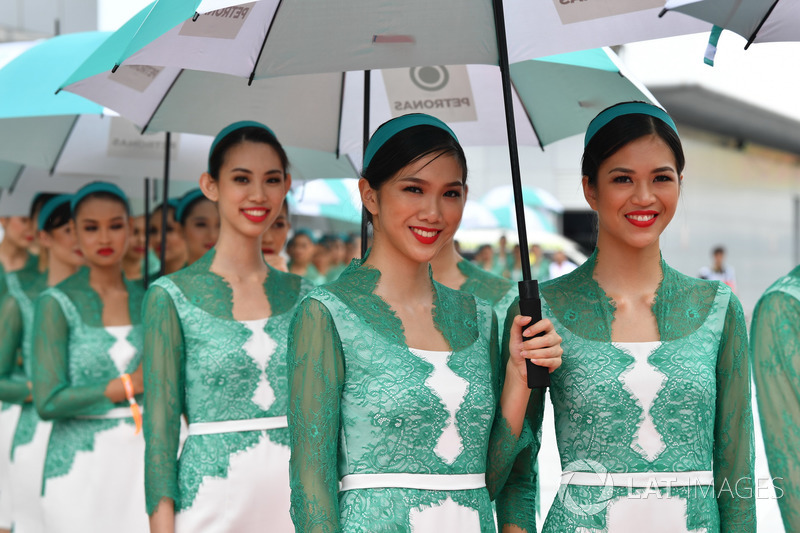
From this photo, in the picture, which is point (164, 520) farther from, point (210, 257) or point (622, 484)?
point (622, 484)

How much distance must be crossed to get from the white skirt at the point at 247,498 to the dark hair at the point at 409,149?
4.03ft

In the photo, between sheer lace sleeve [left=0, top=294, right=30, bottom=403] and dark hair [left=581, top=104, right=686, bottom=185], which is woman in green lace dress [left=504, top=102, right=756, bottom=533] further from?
sheer lace sleeve [left=0, top=294, right=30, bottom=403]

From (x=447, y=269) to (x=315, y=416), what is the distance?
83.8 inches

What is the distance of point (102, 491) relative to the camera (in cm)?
420

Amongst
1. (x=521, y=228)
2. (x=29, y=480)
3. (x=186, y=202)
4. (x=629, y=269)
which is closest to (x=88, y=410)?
(x=29, y=480)

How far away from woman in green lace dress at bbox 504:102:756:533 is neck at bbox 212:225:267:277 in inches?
49.1

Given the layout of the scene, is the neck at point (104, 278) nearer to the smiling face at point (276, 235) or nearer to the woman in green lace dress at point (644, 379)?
the smiling face at point (276, 235)

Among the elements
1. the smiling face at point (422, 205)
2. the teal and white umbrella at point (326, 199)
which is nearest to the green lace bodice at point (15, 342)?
the smiling face at point (422, 205)

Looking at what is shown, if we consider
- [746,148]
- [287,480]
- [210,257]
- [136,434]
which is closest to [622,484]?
[287,480]

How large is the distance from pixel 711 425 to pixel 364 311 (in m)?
0.99

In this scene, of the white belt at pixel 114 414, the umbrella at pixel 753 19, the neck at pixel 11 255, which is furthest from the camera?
the neck at pixel 11 255

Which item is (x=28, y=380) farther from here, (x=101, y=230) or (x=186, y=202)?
(x=186, y=202)

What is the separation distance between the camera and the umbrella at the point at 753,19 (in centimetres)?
254

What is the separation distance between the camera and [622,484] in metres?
2.56
